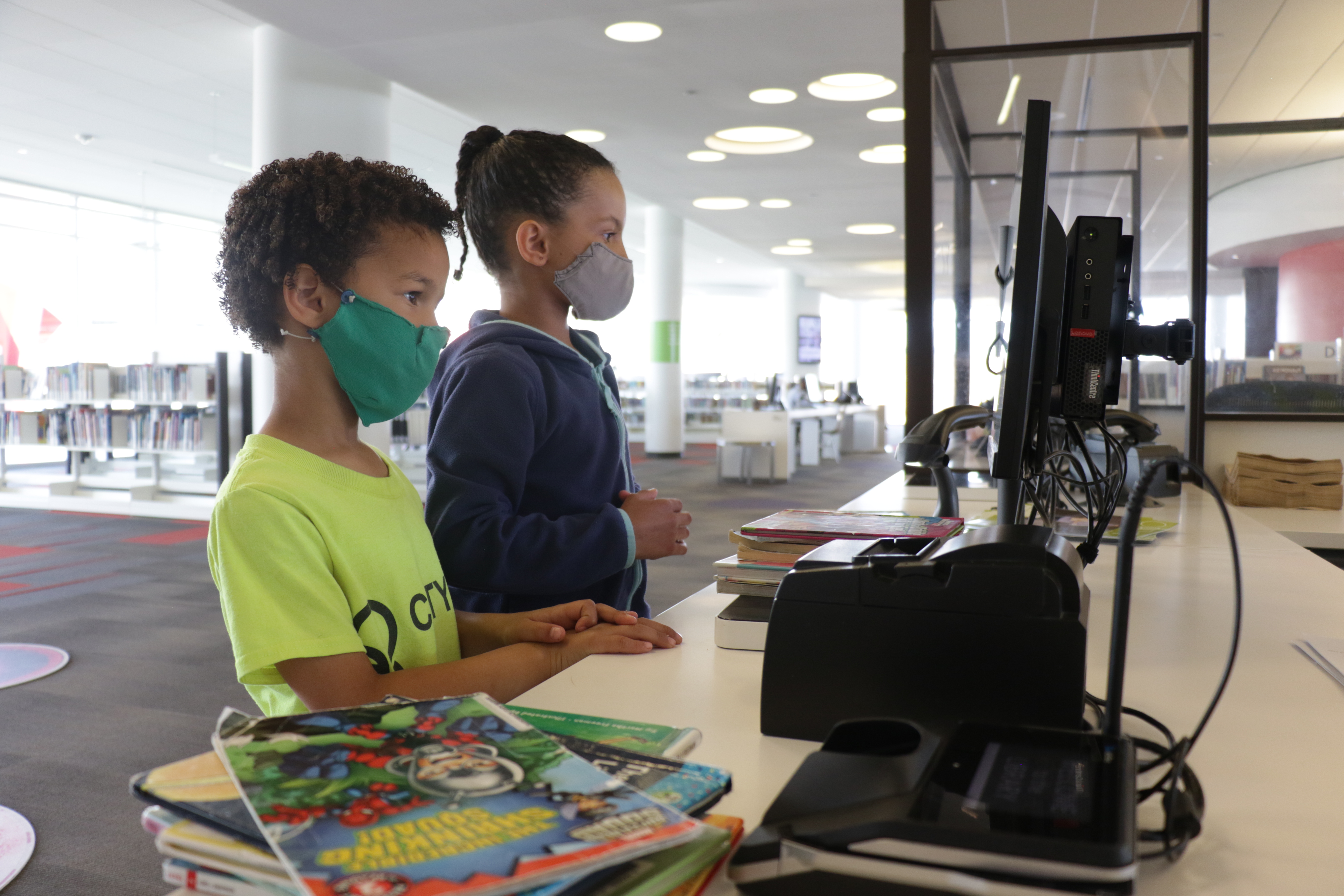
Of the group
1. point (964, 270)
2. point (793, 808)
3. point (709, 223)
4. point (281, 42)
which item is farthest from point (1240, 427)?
point (709, 223)

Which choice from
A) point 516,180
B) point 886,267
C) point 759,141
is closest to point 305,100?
point 759,141

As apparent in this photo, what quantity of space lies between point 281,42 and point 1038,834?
6.61 meters

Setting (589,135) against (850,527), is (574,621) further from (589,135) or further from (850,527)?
(589,135)

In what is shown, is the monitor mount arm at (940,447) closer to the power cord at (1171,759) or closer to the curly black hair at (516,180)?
the curly black hair at (516,180)

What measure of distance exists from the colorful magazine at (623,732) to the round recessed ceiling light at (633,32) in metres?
5.48

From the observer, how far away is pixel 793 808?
20.7 inches

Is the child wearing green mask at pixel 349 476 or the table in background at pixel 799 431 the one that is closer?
the child wearing green mask at pixel 349 476

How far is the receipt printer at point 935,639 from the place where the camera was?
0.68 m

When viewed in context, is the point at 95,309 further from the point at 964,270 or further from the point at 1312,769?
the point at 1312,769

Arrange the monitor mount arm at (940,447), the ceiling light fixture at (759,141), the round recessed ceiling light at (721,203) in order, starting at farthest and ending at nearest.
Answer: 1. the round recessed ceiling light at (721,203)
2. the ceiling light fixture at (759,141)
3. the monitor mount arm at (940,447)

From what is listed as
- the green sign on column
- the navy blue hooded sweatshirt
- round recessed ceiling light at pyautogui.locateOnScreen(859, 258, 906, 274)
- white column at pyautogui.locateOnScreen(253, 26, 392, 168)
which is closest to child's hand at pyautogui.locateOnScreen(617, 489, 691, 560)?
the navy blue hooded sweatshirt

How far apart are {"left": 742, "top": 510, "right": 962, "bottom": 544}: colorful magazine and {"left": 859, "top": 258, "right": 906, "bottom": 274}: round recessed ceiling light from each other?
601 inches

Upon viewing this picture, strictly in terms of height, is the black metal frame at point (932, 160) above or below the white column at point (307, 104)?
below

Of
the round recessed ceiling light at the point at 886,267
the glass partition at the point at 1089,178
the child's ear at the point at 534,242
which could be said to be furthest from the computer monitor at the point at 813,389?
the child's ear at the point at 534,242
